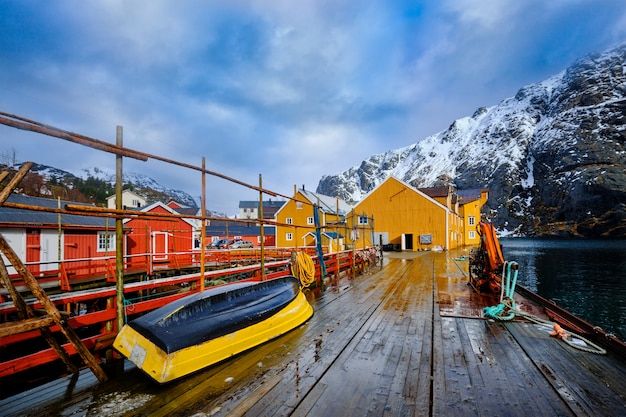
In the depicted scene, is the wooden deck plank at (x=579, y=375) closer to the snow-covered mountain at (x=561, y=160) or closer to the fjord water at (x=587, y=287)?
the fjord water at (x=587, y=287)

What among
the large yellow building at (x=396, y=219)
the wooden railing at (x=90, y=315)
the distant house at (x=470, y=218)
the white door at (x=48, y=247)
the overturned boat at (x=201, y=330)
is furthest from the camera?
the distant house at (x=470, y=218)

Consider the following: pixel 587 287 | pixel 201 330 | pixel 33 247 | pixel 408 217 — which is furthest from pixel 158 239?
pixel 587 287

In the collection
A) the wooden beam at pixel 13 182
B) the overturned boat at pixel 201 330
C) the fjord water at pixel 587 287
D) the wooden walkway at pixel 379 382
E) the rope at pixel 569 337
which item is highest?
the wooden beam at pixel 13 182

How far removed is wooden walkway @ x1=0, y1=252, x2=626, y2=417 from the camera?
2.73m

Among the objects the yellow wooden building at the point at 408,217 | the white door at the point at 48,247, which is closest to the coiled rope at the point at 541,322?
the white door at the point at 48,247

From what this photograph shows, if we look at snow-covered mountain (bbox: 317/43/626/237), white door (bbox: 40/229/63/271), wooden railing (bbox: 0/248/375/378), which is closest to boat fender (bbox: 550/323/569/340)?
wooden railing (bbox: 0/248/375/378)

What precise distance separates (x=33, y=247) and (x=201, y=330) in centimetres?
1411

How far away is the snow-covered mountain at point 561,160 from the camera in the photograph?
196ft

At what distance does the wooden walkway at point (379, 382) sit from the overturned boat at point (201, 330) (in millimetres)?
174

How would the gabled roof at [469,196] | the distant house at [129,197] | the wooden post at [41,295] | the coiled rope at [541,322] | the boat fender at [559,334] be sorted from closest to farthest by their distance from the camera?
the wooden post at [41,295], the coiled rope at [541,322], the boat fender at [559,334], the distant house at [129,197], the gabled roof at [469,196]

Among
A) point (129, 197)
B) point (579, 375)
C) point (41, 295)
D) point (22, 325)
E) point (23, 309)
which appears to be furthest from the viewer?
point (129, 197)

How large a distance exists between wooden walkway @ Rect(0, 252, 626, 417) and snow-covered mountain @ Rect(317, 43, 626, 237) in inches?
2851

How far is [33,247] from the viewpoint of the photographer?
12625 mm

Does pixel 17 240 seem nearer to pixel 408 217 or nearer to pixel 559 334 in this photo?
pixel 559 334
